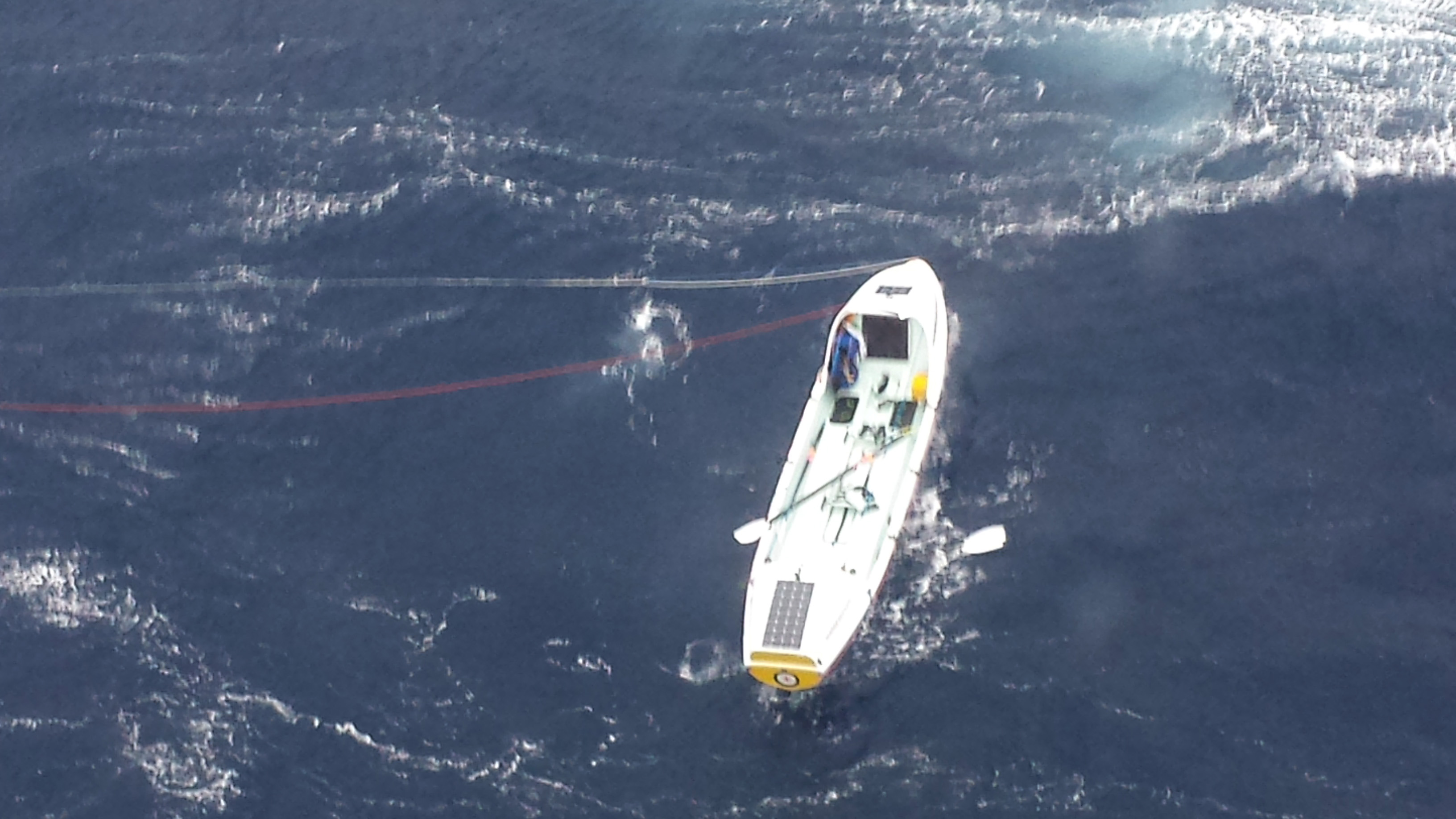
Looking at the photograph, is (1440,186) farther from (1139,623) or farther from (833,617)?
(833,617)

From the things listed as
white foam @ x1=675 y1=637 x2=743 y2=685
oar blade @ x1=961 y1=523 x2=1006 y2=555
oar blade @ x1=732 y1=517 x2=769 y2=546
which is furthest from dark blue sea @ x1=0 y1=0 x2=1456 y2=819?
oar blade @ x1=732 y1=517 x2=769 y2=546

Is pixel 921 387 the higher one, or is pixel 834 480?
pixel 921 387

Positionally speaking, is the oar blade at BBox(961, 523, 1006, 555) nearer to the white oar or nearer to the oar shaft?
the oar shaft

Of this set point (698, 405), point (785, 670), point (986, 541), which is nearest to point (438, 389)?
point (698, 405)

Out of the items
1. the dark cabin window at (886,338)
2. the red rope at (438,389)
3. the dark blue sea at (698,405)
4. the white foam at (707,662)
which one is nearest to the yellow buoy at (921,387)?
the dark cabin window at (886,338)

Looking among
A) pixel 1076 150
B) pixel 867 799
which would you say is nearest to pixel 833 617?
pixel 867 799

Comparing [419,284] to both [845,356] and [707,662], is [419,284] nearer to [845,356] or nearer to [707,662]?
[845,356]
